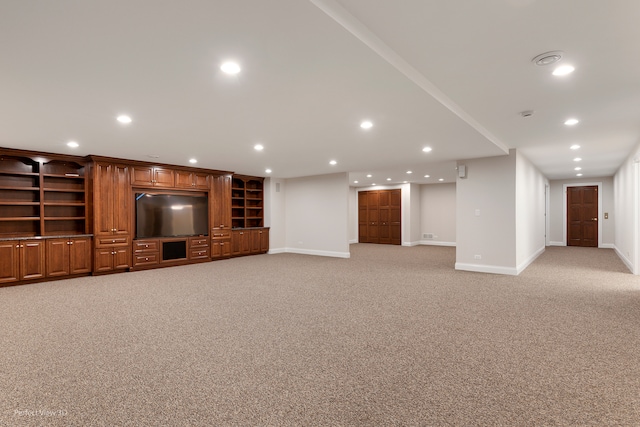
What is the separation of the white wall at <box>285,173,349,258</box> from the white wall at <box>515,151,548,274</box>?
13.8 ft

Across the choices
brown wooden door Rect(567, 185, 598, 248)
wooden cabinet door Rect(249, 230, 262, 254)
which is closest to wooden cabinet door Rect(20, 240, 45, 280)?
wooden cabinet door Rect(249, 230, 262, 254)

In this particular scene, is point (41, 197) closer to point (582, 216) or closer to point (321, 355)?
point (321, 355)

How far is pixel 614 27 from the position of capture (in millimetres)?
2252

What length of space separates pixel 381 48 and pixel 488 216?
207 inches

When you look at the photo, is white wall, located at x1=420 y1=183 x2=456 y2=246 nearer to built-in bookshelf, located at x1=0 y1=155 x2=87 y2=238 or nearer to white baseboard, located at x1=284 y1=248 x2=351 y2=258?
white baseboard, located at x1=284 y1=248 x2=351 y2=258

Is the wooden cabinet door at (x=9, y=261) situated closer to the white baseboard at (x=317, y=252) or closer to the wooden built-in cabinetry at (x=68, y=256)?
the wooden built-in cabinetry at (x=68, y=256)

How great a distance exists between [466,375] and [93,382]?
2.70m

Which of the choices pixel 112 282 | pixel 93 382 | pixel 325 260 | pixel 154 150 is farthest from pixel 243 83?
pixel 325 260

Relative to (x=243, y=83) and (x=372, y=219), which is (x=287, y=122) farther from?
(x=372, y=219)

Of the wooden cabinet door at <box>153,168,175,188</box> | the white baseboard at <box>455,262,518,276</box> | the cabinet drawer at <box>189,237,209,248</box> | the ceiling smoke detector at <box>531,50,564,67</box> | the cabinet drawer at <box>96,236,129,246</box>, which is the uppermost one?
the ceiling smoke detector at <box>531,50,564,67</box>

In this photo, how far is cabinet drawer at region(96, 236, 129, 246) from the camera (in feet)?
21.7

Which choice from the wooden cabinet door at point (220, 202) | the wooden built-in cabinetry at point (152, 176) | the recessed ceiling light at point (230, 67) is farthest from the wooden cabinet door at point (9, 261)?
the recessed ceiling light at point (230, 67)

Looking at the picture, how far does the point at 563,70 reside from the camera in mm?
2912

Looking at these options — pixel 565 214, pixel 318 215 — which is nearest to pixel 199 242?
pixel 318 215
